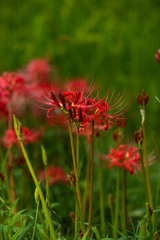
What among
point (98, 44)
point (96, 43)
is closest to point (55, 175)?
point (98, 44)

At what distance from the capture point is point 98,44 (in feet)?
12.8

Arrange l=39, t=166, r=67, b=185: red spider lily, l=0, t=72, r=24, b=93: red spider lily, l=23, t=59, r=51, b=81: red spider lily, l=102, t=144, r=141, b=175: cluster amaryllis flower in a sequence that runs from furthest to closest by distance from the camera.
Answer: l=23, t=59, r=51, b=81: red spider lily
l=39, t=166, r=67, b=185: red spider lily
l=0, t=72, r=24, b=93: red spider lily
l=102, t=144, r=141, b=175: cluster amaryllis flower

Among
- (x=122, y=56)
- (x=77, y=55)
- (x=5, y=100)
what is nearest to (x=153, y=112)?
(x=122, y=56)

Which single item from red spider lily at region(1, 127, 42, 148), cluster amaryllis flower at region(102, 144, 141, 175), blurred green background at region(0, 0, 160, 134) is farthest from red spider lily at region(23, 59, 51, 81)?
cluster amaryllis flower at region(102, 144, 141, 175)

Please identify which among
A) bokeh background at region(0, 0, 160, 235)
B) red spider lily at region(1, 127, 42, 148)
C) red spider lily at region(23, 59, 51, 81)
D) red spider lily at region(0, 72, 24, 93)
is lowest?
red spider lily at region(1, 127, 42, 148)

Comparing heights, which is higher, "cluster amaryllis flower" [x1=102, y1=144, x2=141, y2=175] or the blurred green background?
the blurred green background

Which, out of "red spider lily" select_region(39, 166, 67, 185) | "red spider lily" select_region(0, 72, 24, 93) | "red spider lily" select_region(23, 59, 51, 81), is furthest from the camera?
"red spider lily" select_region(23, 59, 51, 81)

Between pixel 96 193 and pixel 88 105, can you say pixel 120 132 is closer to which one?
pixel 88 105

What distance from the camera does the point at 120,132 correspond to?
1.51 m

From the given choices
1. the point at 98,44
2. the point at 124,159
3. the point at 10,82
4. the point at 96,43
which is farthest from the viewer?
the point at 96,43

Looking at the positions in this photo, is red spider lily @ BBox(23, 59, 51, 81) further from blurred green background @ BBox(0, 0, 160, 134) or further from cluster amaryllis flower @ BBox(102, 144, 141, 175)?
cluster amaryllis flower @ BBox(102, 144, 141, 175)

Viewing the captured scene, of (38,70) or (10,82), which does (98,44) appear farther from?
(10,82)

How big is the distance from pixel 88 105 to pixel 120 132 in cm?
50

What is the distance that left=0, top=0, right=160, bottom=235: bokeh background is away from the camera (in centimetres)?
340
